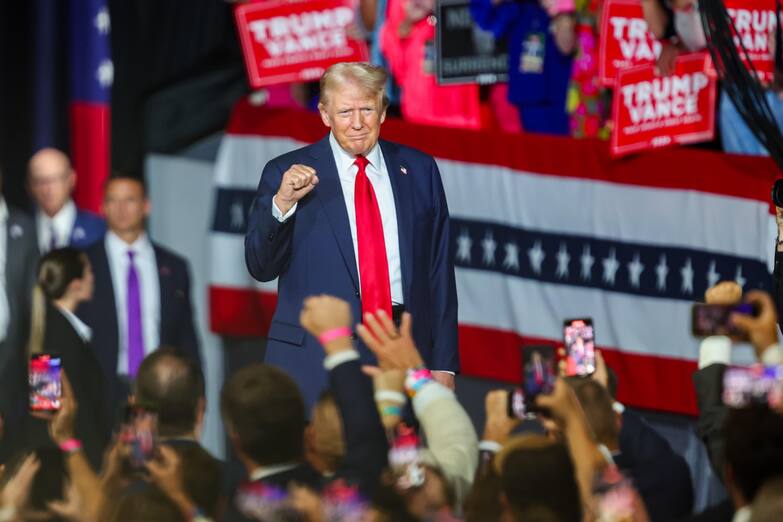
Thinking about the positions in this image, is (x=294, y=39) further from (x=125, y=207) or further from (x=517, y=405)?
(x=517, y=405)

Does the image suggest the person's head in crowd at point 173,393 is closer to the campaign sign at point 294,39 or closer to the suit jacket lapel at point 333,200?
the suit jacket lapel at point 333,200

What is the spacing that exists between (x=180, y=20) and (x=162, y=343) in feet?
6.70

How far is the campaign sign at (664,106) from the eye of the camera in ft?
24.9

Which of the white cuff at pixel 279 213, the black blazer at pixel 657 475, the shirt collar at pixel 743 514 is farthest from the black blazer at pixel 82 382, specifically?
the shirt collar at pixel 743 514

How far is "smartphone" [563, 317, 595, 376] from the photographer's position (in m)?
5.05

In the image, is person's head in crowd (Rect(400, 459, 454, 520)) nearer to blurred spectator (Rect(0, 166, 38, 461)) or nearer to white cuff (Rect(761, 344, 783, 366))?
white cuff (Rect(761, 344, 783, 366))

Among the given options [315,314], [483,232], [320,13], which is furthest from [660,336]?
[315,314]

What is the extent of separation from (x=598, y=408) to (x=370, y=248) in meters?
0.93

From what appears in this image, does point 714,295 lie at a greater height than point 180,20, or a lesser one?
lesser

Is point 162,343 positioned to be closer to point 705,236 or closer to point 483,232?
point 483,232

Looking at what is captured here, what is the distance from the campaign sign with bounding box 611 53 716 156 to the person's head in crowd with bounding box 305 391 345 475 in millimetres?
3630

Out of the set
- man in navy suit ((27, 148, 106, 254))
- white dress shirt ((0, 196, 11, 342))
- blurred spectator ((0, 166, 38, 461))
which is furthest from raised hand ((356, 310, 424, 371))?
man in navy suit ((27, 148, 106, 254))

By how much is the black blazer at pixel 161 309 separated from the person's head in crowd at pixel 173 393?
3.87 m

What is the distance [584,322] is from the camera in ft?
16.6
